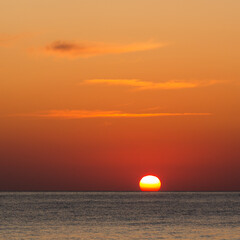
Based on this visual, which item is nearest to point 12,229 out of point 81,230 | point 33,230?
point 33,230

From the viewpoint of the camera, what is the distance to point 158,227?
86875 millimetres

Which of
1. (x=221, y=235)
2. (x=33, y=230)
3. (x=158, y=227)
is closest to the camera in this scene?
(x=221, y=235)

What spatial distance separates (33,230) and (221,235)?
78.9ft

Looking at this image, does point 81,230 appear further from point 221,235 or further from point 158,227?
point 221,235

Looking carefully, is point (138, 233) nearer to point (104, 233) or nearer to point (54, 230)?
point (104, 233)

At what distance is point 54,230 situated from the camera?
264 feet

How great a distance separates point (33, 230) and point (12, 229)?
3527mm

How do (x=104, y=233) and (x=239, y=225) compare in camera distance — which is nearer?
(x=104, y=233)

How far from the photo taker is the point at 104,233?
76812 millimetres

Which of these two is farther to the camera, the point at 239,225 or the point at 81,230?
the point at 239,225

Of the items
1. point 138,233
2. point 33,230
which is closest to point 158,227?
point 138,233

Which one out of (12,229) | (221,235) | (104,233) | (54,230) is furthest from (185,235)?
(12,229)

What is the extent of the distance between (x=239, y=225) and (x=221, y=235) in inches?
658

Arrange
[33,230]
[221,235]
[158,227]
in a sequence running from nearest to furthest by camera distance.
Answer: [221,235] → [33,230] → [158,227]
